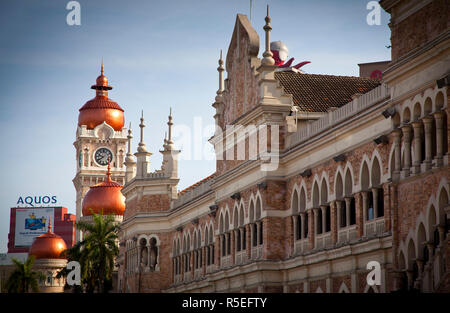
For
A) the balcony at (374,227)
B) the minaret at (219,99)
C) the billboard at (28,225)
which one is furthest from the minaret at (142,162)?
the billboard at (28,225)

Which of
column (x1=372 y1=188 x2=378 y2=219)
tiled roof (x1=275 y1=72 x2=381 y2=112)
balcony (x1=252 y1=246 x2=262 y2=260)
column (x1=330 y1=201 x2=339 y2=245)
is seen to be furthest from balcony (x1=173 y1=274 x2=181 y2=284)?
column (x1=372 y1=188 x2=378 y2=219)

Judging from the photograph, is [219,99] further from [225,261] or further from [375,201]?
[375,201]

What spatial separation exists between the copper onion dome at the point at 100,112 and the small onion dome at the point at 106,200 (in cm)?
2494

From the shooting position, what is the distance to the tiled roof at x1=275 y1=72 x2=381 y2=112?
41.6 meters

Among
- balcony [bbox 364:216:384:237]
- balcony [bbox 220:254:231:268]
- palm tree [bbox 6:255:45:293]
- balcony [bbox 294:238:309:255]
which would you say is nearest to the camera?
balcony [bbox 364:216:384:237]

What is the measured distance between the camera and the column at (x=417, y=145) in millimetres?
26523

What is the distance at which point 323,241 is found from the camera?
119 feet

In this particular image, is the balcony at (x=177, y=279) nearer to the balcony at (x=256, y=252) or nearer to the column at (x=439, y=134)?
the balcony at (x=256, y=252)

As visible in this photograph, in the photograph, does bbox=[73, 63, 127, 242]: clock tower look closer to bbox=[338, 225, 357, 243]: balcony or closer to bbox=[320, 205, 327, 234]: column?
bbox=[320, 205, 327, 234]: column

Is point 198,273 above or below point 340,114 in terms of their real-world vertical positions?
below

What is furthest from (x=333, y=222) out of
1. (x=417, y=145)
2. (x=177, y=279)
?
(x=177, y=279)

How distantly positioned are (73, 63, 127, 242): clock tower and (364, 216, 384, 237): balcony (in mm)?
91155

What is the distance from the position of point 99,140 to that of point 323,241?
89.7m
